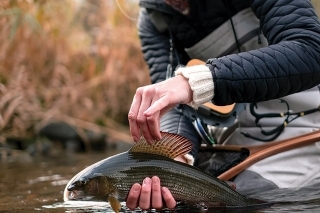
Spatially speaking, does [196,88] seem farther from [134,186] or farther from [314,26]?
[314,26]

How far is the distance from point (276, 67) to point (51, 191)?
162cm

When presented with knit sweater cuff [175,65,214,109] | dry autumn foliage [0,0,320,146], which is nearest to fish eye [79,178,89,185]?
knit sweater cuff [175,65,214,109]

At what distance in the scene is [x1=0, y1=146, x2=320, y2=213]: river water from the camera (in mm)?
2373

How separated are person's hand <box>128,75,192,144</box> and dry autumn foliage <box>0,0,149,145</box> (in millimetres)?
2884

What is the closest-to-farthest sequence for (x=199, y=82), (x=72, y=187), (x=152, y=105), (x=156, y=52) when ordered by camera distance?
(x=152, y=105), (x=199, y=82), (x=72, y=187), (x=156, y=52)

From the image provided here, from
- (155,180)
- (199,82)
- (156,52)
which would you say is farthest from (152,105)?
(156,52)

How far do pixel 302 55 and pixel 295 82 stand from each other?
10cm

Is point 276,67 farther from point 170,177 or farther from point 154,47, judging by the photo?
point 154,47

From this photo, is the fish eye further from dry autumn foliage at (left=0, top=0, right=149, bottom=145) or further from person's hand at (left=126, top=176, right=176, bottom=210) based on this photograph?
dry autumn foliage at (left=0, top=0, right=149, bottom=145)

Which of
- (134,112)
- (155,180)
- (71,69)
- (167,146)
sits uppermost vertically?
(71,69)

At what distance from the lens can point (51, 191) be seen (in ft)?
10.8

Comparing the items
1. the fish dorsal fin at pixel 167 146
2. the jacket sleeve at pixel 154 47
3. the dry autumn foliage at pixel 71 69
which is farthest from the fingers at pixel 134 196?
the dry autumn foliage at pixel 71 69

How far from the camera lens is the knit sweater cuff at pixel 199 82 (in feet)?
6.49

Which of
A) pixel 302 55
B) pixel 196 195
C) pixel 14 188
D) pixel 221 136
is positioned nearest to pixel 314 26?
pixel 302 55
